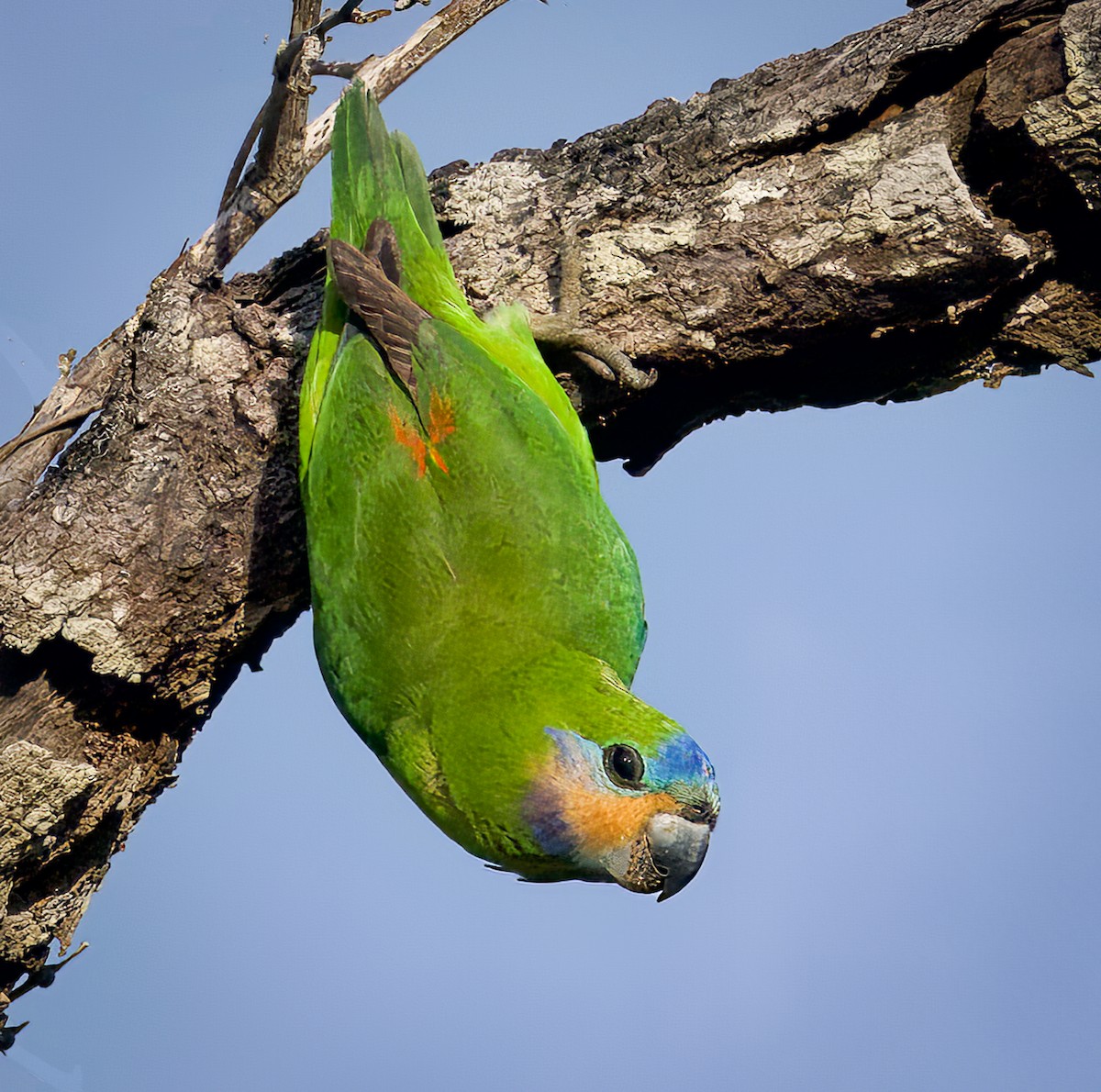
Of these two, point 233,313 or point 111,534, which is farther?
point 233,313

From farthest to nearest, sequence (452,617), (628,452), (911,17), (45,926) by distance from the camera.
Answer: (628,452) → (911,17) → (45,926) → (452,617)

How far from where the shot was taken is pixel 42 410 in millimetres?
4031

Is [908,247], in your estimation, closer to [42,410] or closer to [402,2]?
[402,2]

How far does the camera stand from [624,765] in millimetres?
2938

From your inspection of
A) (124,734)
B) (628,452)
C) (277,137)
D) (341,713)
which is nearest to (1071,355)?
(628,452)

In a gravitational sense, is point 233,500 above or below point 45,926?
above

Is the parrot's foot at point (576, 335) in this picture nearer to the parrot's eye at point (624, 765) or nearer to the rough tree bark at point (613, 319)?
the rough tree bark at point (613, 319)

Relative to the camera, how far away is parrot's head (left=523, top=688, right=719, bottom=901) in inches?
114

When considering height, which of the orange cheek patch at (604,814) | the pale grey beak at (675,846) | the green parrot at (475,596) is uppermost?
the green parrot at (475,596)

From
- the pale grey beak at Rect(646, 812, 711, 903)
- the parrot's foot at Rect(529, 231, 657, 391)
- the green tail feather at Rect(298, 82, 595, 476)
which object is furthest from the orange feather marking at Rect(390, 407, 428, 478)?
the pale grey beak at Rect(646, 812, 711, 903)

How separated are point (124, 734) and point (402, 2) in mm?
3165

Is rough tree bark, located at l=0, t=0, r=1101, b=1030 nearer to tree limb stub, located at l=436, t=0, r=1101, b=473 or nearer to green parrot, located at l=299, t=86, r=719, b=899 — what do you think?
tree limb stub, located at l=436, t=0, r=1101, b=473

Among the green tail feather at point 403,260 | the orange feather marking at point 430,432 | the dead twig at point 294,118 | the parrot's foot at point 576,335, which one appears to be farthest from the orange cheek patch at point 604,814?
the dead twig at point 294,118

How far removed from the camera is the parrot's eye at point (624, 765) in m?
2.92
